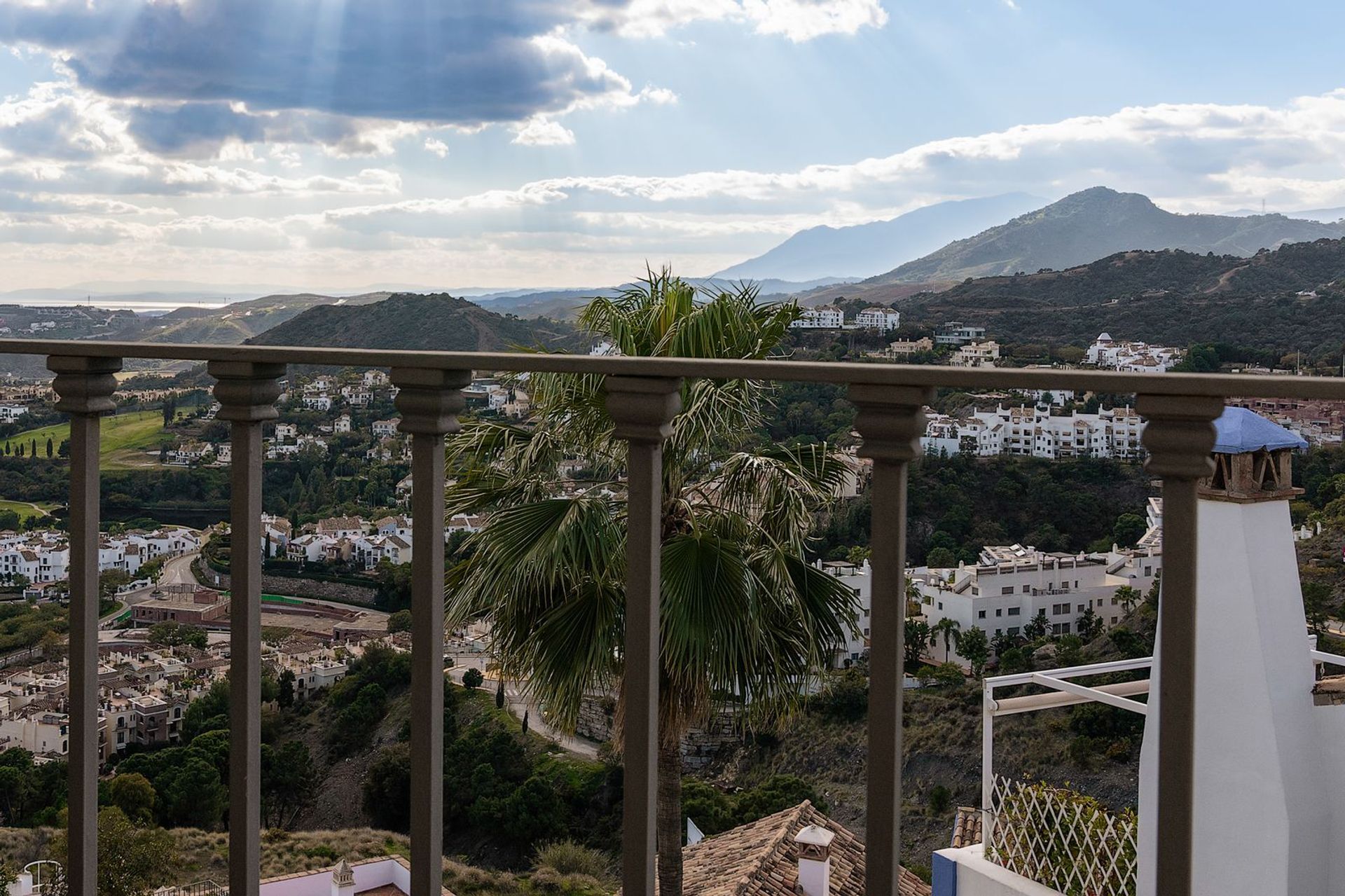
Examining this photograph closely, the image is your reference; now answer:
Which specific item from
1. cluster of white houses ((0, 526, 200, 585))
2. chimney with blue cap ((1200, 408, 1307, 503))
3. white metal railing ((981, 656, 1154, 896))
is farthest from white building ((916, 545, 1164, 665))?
chimney with blue cap ((1200, 408, 1307, 503))

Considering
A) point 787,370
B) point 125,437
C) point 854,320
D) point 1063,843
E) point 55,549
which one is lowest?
point 1063,843

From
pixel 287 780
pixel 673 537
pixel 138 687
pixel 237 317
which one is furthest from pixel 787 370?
pixel 287 780

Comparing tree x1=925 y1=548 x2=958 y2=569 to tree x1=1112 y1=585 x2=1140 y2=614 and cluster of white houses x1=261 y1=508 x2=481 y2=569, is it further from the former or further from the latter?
cluster of white houses x1=261 y1=508 x2=481 y2=569

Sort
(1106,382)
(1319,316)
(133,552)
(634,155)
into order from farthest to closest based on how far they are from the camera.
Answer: (634,155), (1319,316), (133,552), (1106,382)

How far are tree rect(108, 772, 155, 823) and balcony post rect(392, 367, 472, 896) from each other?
49.6ft

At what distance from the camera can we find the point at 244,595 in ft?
3.68

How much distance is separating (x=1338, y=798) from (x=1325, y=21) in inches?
1372

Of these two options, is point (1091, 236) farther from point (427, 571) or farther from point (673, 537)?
point (427, 571)

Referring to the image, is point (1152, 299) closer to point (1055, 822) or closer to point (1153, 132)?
point (1055, 822)

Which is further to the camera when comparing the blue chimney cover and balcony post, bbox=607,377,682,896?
the blue chimney cover

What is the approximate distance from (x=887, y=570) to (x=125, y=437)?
1336 centimetres

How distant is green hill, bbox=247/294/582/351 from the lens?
14.6 meters

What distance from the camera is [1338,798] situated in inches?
158

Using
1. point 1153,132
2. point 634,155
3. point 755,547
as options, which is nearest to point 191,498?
point 755,547
